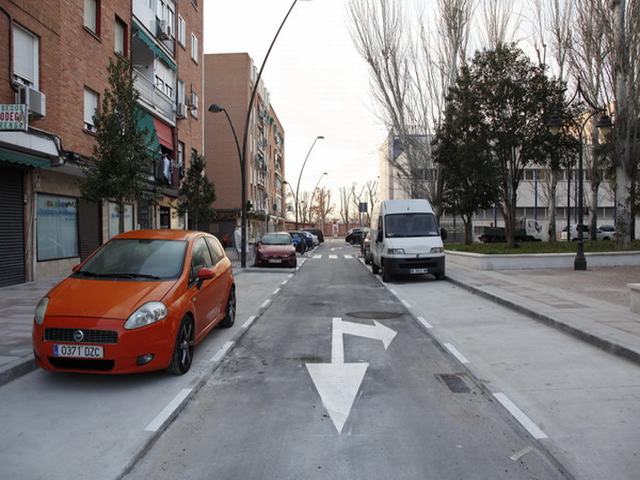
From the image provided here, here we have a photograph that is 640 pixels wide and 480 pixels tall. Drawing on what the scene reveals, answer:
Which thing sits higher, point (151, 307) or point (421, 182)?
point (421, 182)

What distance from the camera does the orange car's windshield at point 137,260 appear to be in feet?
20.9

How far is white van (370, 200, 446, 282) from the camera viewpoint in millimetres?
16344

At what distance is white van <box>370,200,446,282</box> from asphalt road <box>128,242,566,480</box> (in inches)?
334

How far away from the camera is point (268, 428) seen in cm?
440

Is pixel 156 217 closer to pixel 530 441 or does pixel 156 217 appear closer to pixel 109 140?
A: pixel 109 140

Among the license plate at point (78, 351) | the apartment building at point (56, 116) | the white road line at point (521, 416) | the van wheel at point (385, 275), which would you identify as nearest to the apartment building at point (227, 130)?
the apartment building at point (56, 116)

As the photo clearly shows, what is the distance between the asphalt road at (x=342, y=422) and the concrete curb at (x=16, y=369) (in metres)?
2.08

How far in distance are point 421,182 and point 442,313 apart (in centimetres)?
2331

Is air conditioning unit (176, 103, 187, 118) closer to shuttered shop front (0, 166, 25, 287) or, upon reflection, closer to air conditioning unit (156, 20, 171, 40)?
air conditioning unit (156, 20, 171, 40)

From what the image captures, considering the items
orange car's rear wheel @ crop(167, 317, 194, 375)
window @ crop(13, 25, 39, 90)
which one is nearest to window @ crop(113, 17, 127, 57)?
window @ crop(13, 25, 39, 90)

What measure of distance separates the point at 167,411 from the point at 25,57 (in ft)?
39.4

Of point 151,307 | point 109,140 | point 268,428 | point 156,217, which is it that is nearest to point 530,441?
point 268,428

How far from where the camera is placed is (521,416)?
4.68m

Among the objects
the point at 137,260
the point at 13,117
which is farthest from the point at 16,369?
the point at 13,117
